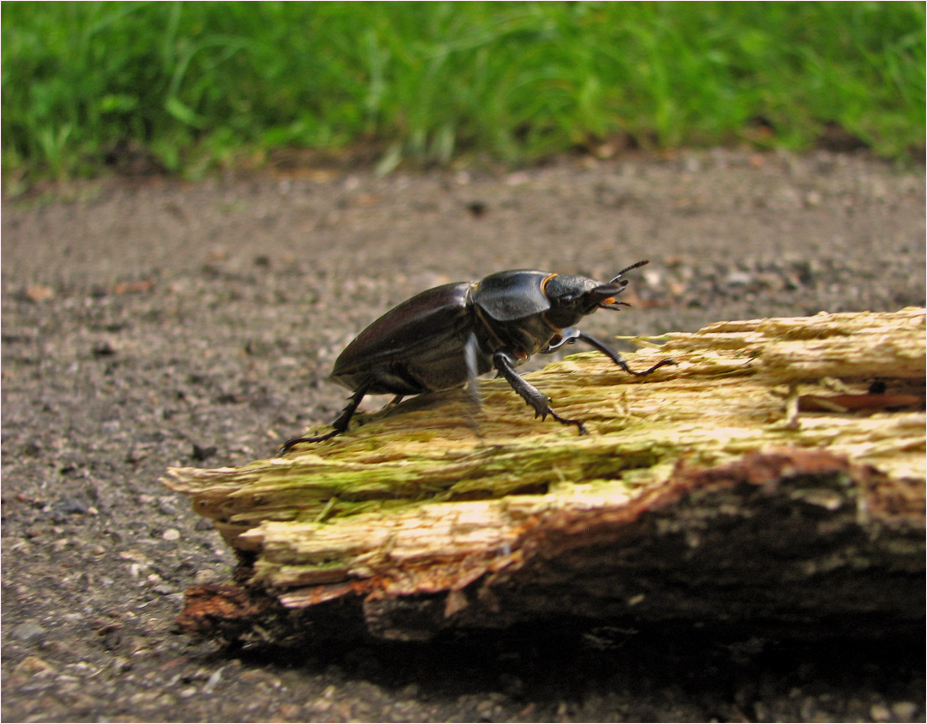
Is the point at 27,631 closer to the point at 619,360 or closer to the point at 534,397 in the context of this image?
A: the point at 534,397

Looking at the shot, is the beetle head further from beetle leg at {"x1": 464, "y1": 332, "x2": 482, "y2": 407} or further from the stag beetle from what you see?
beetle leg at {"x1": 464, "y1": 332, "x2": 482, "y2": 407}

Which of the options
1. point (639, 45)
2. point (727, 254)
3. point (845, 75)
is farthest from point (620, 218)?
point (845, 75)

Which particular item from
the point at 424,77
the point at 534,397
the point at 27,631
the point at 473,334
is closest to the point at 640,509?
the point at 534,397

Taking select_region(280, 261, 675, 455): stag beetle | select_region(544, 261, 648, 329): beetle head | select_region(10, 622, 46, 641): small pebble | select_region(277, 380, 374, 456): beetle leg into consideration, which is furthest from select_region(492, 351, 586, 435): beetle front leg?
select_region(10, 622, 46, 641): small pebble

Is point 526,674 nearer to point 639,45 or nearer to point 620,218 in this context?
point 620,218

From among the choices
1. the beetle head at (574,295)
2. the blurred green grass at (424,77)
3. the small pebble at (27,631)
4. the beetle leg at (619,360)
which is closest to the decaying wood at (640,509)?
the beetle leg at (619,360)
